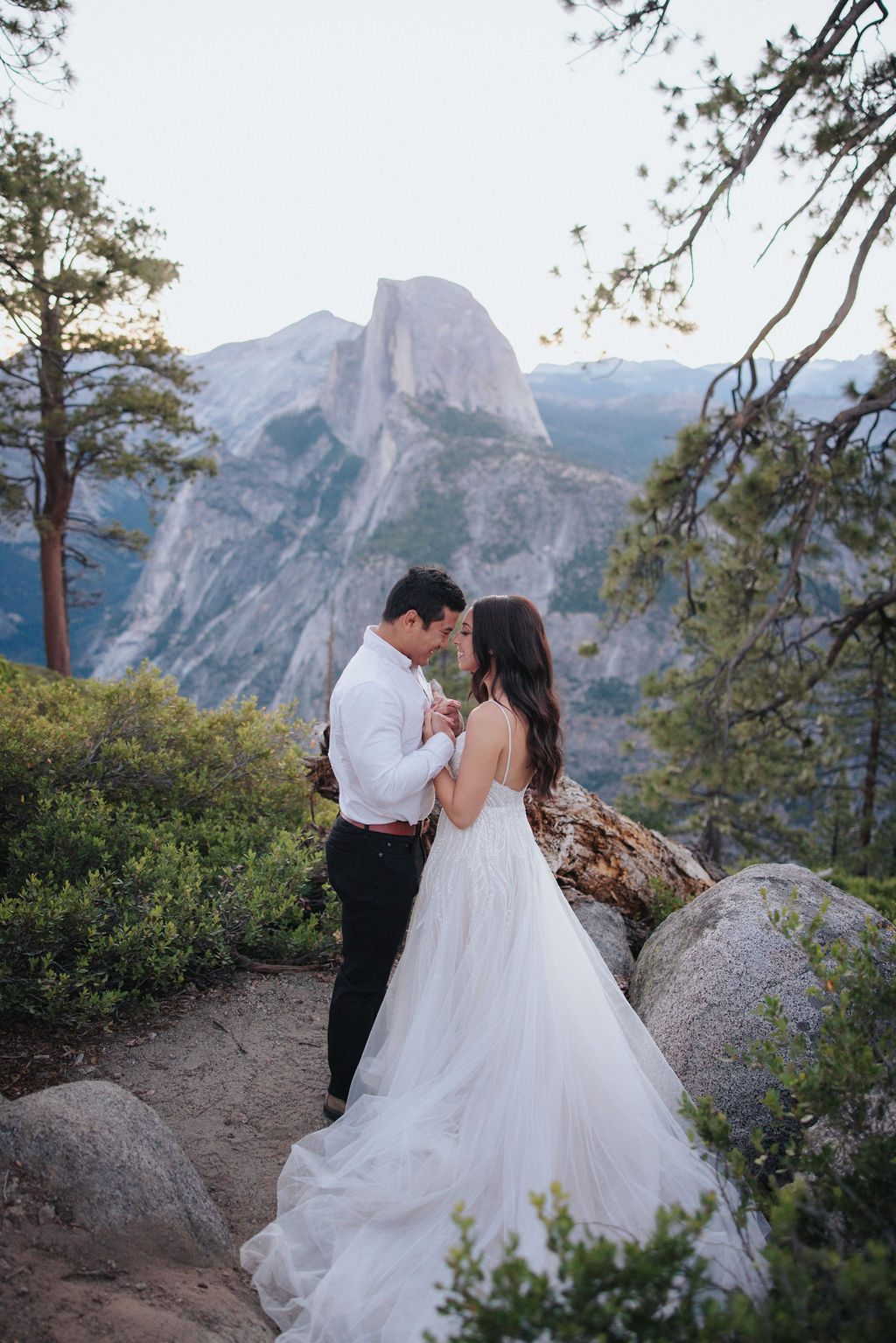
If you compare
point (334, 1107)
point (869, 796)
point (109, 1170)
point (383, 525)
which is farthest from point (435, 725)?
point (383, 525)

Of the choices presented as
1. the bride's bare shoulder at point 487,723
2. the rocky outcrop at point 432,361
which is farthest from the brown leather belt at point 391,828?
the rocky outcrop at point 432,361

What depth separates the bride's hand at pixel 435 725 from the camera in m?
3.16

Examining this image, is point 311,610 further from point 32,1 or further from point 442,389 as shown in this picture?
point 32,1

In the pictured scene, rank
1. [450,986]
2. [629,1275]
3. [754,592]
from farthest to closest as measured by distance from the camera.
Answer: [754,592] → [450,986] → [629,1275]

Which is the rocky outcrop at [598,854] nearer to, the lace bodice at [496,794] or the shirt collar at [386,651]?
the lace bodice at [496,794]

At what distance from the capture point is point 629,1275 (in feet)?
4.68

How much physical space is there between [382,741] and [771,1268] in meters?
1.92

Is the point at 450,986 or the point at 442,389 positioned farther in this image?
the point at 442,389

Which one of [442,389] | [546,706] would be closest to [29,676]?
[546,706]

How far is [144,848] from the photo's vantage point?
188 inches

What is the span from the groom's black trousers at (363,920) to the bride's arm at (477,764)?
0.34m

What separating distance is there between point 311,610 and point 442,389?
122 feet

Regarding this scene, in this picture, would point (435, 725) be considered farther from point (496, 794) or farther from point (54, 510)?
point (54, 510)

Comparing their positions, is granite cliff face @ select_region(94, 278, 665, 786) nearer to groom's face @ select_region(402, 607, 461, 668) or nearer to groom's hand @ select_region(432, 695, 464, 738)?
groom's hand @ select_region(432, 695, 464, 738)
